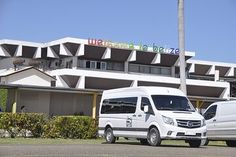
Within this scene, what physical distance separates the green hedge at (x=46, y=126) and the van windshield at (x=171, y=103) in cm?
761

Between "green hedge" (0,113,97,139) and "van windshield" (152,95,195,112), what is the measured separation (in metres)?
7.61

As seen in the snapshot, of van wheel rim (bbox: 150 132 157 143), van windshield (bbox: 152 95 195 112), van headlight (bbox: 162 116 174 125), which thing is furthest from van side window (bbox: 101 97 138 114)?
van headlight (bbox: 162 116 174 125)

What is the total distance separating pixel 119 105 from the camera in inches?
869

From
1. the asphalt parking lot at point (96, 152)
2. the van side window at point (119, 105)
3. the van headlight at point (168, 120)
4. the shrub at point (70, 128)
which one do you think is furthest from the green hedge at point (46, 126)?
the asphalt parking lot at point (96, 152)

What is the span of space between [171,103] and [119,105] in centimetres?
311

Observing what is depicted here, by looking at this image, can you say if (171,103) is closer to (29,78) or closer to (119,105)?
(119,105)

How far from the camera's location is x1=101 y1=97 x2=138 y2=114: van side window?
2100 cm

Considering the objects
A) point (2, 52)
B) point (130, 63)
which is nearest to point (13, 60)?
point (2, 52)

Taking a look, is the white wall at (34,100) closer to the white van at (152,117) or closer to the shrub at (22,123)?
the shrub at (22,123)

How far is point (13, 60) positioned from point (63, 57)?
7649 millimetres

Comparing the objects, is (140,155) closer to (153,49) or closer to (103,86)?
(103,86)

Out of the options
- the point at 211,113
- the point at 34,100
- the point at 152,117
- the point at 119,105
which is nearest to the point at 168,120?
the point at 152,117

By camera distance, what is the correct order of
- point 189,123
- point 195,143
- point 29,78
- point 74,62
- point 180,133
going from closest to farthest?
point 180,133 → point 189,123 → point 195,143 → point 29,78 → point 74,62

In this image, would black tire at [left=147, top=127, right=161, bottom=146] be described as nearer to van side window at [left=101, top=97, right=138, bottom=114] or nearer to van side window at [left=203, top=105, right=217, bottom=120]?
van side window at [left=101, top=97, right=138, bottom=114]
